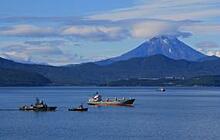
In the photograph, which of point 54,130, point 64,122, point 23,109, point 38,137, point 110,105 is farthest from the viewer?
point 110,105

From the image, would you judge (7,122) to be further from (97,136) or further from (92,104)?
(92,104)

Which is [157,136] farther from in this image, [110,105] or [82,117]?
[110,105]

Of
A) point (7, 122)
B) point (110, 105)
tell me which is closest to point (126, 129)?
point (7, 122)

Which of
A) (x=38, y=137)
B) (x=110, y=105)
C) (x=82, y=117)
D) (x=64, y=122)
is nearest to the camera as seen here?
(x=38, y=137)

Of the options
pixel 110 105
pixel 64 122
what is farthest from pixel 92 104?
pixel 64 122

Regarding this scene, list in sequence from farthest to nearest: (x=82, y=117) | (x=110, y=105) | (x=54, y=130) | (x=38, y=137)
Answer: (x=110, y=105)
(x=82, y=117)
(x=54, y=130)
(x=38, y=137)

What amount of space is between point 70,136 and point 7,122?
2516 cm

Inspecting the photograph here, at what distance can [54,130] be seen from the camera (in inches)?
3467

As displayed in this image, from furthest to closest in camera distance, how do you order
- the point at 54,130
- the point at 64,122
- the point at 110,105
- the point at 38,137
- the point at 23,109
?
1. the point at 110,105
2. the point at 23,109
3. the point at 64,122
4. the point at 54,130
5. the point at 38,137

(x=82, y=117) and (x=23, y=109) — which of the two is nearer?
(x=82, y=117)

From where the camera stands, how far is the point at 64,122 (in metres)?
102

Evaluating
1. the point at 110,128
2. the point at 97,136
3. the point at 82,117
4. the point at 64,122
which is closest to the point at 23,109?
the point at 82,117

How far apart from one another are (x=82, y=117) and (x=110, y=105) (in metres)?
48.3

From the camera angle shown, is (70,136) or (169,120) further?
(169,120)
